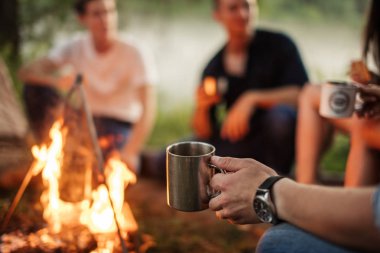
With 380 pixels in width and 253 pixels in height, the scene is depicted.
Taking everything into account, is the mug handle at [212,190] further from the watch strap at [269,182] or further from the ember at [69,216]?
the ember at [69,216]

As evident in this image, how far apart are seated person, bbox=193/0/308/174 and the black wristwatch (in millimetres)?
2026

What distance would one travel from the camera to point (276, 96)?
3.57 metres

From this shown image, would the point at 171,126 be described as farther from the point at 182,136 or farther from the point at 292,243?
the point at 292,243

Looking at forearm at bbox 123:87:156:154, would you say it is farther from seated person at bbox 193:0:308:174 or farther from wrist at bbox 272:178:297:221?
wrist at bbox 272:178:297:221

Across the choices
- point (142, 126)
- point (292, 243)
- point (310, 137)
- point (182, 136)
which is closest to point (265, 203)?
point (292, 243)

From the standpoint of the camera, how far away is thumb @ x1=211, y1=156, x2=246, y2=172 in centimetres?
155

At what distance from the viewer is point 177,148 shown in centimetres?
174

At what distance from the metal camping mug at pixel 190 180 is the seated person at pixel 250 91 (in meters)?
1.91

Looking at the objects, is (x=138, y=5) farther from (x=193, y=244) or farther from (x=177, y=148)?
(x=177, y=148)

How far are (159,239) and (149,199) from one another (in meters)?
0.86

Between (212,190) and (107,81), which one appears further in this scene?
(107,81)

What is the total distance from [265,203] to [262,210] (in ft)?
0.10

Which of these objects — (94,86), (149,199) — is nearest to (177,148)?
(149,199)

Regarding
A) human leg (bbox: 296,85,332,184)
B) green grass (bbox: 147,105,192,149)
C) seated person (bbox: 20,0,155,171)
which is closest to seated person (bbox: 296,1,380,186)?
human leg (bbox: 296,85,332,184)
